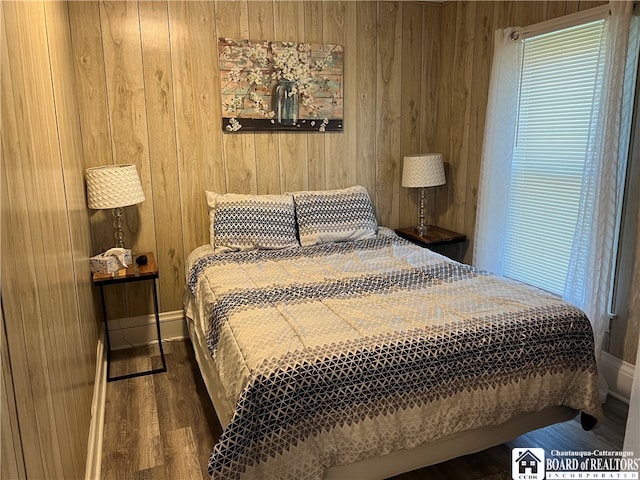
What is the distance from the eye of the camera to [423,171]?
3613 millimetres

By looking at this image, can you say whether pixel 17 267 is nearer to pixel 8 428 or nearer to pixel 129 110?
pixel 8 428

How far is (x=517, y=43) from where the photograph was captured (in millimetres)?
3061

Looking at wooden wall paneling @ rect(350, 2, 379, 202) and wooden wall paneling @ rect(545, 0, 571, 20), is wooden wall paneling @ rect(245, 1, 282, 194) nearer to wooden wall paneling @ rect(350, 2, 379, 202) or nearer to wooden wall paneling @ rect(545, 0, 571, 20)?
wooden wall paneling @ rect(350, 2, 379, 202)

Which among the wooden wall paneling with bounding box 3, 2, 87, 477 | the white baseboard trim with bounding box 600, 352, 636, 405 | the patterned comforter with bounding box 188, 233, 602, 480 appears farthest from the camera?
the white baseboard trim with bounding box 600, 352, 636, 405

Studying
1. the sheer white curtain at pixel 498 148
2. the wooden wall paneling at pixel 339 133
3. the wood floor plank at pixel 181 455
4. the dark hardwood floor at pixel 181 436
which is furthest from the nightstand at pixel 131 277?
the sheer white curtain at pixel 498 148

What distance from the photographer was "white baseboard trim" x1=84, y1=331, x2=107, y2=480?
6.51ft

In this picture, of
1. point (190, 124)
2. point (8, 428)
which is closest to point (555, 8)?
point (190, 124)

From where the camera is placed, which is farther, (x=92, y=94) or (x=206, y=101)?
(x=206, y=101)

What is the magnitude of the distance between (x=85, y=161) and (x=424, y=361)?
97.7 inches

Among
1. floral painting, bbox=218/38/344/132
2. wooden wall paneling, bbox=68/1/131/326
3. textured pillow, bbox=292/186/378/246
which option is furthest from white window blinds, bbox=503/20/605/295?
wooden wall paneling, bbox=68/1/131/326

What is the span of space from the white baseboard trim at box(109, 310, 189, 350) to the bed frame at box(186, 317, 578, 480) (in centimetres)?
129

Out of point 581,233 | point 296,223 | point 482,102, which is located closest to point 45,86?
point 296,223

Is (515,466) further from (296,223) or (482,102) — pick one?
(482,102)

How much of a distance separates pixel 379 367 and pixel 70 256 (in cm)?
131
